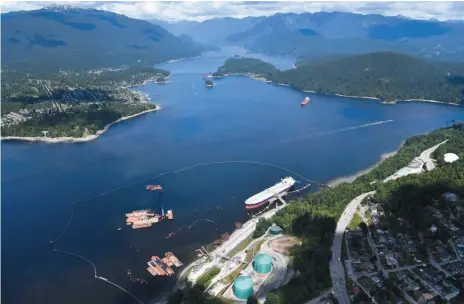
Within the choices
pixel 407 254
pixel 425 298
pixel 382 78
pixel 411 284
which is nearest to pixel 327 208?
pixel 407 254

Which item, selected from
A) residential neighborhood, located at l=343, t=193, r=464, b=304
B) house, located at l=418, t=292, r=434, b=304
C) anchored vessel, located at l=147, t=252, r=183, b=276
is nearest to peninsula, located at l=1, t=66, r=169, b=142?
anchored vessel, located at l=147, t=252, r=183, b=276

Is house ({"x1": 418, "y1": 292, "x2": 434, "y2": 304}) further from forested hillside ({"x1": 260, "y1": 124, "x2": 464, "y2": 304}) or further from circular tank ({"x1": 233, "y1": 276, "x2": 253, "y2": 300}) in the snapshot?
circular tank ({"x1": 233, "y1": 276, "x2": 253, "y2": 300})

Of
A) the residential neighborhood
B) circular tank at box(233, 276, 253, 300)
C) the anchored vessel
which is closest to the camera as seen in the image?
the residential neighborhood

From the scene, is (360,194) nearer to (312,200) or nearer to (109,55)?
(312,200)

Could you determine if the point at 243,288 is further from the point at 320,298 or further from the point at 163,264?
the point at 163,264

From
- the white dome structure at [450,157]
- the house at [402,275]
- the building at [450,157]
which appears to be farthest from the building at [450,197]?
the house at [402,275]

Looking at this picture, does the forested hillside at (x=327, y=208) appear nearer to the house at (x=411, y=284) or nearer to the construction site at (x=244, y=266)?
the construction site at (x=244, y=266)
